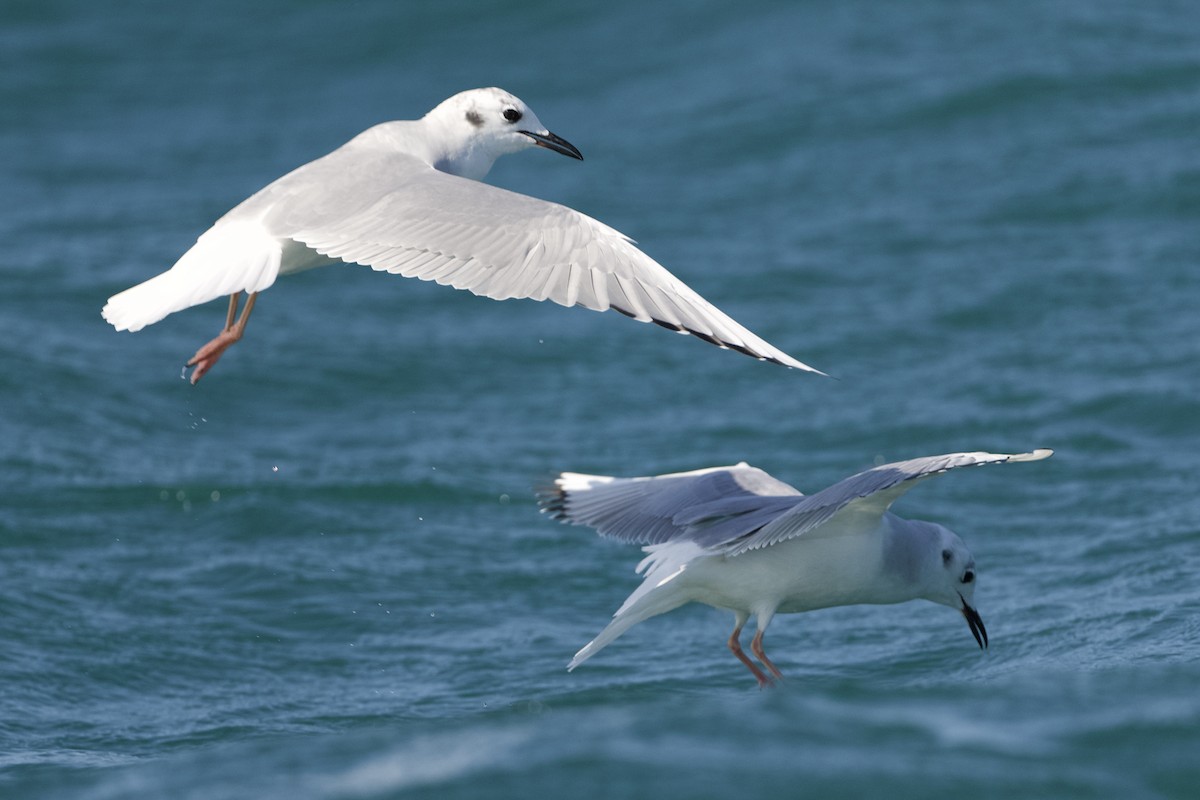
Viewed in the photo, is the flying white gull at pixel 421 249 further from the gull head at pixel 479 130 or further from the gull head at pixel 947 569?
the gull head at pixel 947 569

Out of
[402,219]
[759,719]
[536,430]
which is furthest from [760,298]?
[759,719]

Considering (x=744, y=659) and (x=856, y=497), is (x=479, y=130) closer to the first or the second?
(x=744, y=659)

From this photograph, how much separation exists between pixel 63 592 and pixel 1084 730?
531cm

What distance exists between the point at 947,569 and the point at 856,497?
107cm

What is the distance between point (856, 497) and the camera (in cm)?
628

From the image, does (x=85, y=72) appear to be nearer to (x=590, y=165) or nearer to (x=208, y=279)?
(x=590, y=165)

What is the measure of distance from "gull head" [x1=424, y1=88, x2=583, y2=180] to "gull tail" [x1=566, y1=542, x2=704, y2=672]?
1.85 metres

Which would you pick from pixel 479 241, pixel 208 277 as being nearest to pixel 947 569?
pixel 479 241

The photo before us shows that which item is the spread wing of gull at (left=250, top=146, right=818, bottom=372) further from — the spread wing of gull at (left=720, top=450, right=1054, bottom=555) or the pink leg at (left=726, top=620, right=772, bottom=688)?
the pink leg at (left=726, top=620, right=772, bottom=688)

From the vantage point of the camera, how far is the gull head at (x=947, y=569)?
7.12m

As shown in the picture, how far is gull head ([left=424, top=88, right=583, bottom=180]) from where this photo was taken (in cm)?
784

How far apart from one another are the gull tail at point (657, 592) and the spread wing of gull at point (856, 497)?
7.0 inches

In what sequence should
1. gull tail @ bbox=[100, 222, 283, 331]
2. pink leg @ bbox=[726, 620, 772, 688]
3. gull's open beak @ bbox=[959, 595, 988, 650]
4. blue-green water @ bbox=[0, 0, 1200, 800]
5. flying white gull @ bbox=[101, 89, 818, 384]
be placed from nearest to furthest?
blue-green water @ bbox=[0, 0, 1200, 800]
flying white gull @ bbox=[101, 89, 818, 384]
gull tail @ bbox=[100, 222, 283, 331]
pink leg @ bbox=[726, 620, 772, 688]
gull's open beak @ bbox=[959, 595, 988, 650]

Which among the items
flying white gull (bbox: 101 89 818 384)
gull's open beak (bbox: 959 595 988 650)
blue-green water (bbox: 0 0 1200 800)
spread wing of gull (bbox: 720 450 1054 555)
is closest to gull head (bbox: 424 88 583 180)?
flying white gull (bbox: 101 89 818 384)
